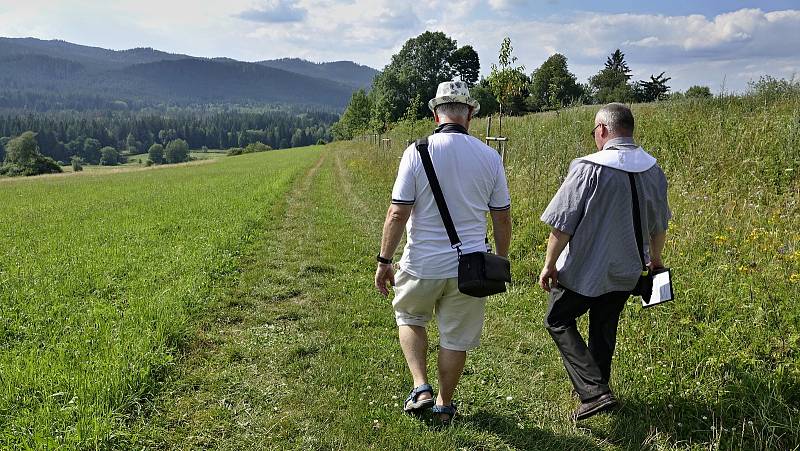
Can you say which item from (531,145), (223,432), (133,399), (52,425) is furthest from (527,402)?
(531,145)

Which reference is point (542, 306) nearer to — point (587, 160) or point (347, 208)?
point (587, 160)

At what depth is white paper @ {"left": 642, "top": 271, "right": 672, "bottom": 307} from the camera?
3473 mm

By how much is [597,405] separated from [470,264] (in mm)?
1305

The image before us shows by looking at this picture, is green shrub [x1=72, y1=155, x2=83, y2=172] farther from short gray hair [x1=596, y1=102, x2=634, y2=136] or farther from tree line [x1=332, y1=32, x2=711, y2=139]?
short gray hair [x1=596, y1=102, x2=634, y2=136]

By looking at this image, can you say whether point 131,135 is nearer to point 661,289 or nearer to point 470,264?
point 470,264

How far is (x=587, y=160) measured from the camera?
3391mm

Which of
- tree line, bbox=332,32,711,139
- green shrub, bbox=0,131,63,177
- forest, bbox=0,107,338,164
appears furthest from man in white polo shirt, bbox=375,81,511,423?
forest, bbox=0,107,338,164

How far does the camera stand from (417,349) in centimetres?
374

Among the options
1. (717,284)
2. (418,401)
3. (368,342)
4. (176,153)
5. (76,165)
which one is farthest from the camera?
(176,153)

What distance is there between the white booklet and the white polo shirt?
4.15ft

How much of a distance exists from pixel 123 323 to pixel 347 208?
341 inches

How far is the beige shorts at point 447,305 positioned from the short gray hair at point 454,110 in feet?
3.66

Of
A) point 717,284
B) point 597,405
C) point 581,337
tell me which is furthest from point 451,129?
point 717,284

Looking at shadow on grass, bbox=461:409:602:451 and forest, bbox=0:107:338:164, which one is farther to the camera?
forest, bbox=0:107:338:164
